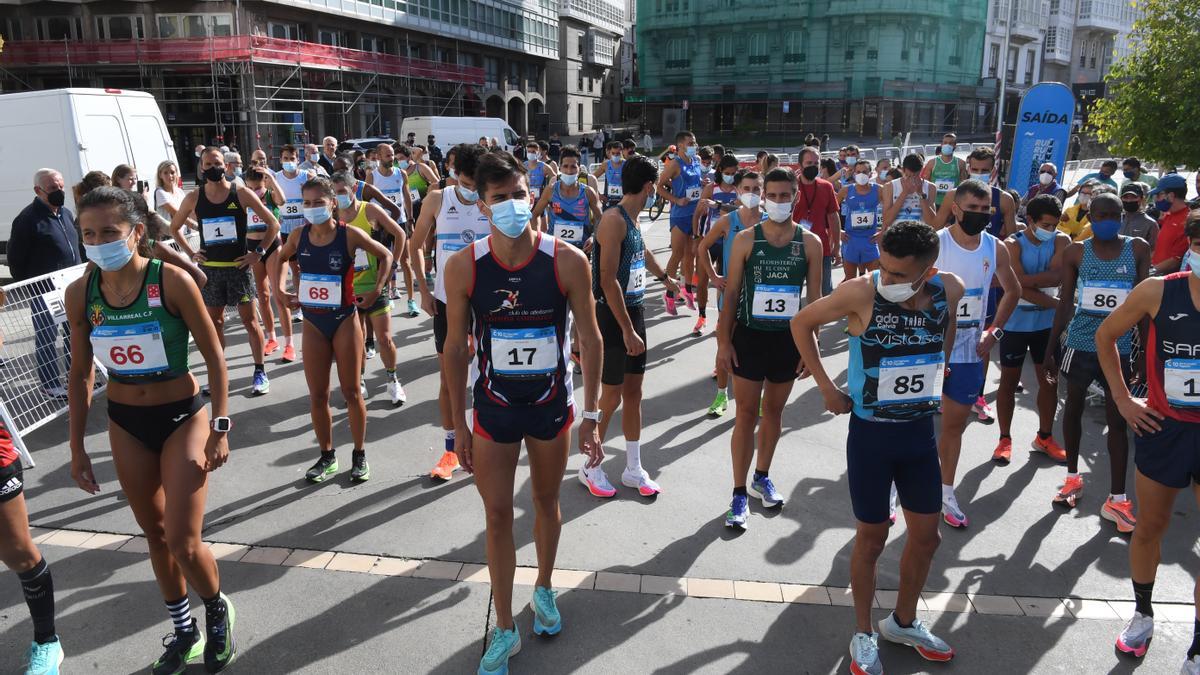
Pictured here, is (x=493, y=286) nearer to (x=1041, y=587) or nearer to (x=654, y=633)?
(x=654, y=633)

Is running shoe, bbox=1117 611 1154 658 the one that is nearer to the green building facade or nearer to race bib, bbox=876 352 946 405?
race bib, bbox=876 352 946 405

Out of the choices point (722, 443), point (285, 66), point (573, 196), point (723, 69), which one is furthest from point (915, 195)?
point (723, 69)

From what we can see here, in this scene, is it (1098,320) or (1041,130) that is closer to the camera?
(1098,320)

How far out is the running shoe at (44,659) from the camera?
3314 mm

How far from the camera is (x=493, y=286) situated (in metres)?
3.32

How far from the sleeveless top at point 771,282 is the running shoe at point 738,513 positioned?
41.1 inches

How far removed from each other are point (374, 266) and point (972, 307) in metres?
4.30

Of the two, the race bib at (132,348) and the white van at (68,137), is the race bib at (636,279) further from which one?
the white van at (68,137)

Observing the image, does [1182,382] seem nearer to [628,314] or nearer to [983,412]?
[628,314]

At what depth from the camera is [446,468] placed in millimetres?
5457

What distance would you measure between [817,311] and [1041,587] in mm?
2118

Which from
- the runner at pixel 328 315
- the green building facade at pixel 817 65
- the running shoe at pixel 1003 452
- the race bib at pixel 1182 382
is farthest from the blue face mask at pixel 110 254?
the green building facade at pixel 817 65

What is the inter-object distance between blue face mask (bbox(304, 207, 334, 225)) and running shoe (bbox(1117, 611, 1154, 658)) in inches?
201

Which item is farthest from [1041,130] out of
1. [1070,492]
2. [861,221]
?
[1070,492]
